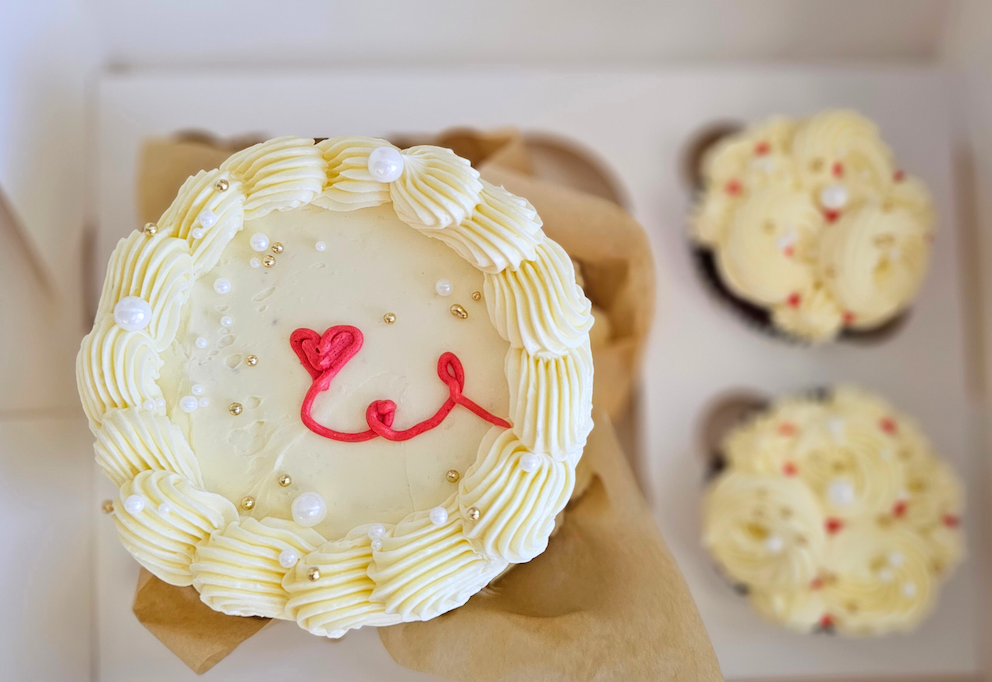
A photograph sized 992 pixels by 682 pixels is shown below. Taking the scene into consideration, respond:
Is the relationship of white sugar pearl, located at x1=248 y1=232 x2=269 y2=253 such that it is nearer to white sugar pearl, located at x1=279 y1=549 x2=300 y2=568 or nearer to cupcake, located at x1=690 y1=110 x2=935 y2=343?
white sugar pearl, located at x1=279 y1=549 x2=300 y2=568

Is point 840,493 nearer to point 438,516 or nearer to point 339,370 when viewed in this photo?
point 438,516

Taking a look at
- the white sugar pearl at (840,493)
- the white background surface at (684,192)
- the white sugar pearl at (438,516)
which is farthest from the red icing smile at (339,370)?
the white sugar pearl at (840,493)

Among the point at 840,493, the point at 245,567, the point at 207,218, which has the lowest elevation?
the point at 840,493

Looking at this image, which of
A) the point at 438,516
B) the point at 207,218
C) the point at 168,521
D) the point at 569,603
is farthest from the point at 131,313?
the point at 569,603

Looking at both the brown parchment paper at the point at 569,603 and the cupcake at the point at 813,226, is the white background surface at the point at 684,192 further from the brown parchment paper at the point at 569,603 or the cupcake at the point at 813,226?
the brown parchment paper at the point at 569,603

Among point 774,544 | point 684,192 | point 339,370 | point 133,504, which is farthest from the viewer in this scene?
point 684,192

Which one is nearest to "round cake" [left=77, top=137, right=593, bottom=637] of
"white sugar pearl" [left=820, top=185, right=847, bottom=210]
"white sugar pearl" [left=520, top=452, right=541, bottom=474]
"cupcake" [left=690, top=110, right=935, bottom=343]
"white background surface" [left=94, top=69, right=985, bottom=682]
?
"white sugar pearl" [left=520, top=452, right=541, bottom=474]

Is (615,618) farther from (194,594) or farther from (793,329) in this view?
(793,329)
